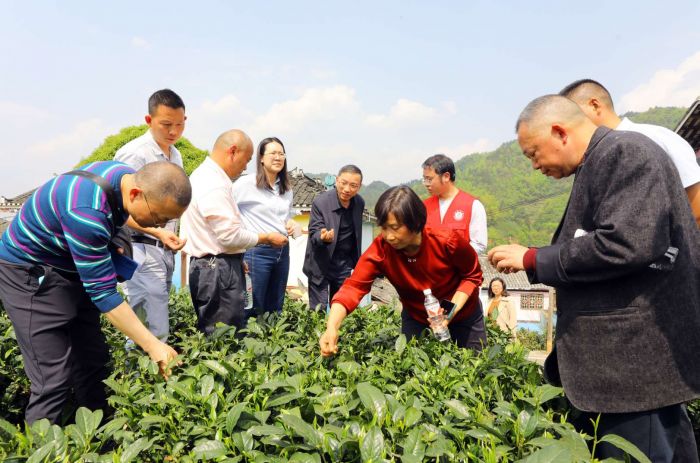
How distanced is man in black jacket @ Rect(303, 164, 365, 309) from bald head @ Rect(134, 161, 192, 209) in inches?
116

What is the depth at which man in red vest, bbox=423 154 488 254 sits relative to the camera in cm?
483

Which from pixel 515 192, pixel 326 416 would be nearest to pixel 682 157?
pixel 326 416

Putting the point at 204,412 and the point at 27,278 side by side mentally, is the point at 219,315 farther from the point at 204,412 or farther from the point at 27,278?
the point at 204,412

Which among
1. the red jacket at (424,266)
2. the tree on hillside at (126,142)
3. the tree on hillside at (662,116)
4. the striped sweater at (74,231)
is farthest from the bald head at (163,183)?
the tree on hillside at (662,116)

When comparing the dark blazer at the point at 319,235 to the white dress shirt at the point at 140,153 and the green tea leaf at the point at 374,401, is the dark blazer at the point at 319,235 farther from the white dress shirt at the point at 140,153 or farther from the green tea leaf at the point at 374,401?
the green tea leaf at the point at 374,401

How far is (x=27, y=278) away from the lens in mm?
2406

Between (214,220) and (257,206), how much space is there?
1.03 m

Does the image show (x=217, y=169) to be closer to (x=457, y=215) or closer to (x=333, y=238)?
(x=333, y=238)


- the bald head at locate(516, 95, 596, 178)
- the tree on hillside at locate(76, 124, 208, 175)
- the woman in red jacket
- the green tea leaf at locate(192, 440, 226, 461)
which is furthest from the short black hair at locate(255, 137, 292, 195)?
the tree on hillside at locate(76, 124, 208, 175)

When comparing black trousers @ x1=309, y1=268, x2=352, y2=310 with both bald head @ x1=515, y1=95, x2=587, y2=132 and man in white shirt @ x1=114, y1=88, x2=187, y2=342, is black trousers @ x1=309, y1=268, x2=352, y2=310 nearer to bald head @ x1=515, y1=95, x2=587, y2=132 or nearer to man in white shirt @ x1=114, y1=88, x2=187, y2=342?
man in white shirt @ x1=114, y1=88, x2=187, y2=342

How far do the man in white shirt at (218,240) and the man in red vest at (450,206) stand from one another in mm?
1930

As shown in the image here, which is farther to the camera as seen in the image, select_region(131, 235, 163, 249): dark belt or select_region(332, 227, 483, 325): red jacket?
select_region(131, 235, 163, 249): dark belt

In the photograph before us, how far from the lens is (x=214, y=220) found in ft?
11.9

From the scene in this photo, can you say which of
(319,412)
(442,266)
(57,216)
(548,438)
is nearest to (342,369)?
(319,412)
